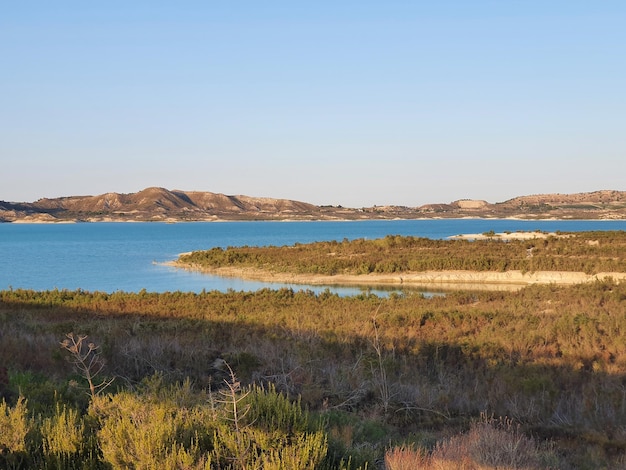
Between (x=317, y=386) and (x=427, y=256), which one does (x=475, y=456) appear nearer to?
(x=317, y=386)

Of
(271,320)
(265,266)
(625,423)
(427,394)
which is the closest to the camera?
(625,423)

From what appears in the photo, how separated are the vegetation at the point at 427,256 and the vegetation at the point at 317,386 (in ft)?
56.1

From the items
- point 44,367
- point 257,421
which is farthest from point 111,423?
point 44,367

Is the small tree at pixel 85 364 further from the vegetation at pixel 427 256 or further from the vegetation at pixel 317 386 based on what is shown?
the vegetation at pixel 427 256

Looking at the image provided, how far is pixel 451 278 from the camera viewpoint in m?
41.0

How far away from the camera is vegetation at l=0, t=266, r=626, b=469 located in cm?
539

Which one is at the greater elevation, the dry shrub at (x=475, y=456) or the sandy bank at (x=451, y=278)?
the dry shrub at (x=475, y=456)

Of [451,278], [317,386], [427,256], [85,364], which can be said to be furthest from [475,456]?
[427,256]

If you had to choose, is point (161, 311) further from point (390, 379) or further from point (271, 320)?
point (390, 379)

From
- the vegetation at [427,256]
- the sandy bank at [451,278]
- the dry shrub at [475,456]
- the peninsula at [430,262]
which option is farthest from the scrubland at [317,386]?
the vegetation at [427,256]

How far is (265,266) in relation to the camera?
161 feet

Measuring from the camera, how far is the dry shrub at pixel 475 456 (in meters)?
5.43

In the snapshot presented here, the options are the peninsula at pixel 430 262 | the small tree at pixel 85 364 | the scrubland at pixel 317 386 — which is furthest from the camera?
the peninsula at pixel 430 262

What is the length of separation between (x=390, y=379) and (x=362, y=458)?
6041 millimetres
